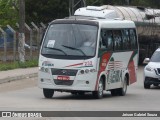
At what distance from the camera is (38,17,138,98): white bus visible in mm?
23109

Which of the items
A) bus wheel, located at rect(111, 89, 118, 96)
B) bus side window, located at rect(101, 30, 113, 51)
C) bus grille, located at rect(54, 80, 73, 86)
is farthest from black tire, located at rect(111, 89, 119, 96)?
bus grille, located at rect(54, 80, 73, 86)

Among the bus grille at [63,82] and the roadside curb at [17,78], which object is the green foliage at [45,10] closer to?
the roadside curb at [17,78]

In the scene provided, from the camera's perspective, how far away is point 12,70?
118 feet

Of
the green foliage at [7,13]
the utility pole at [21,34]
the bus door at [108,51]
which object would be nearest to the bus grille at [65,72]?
the bus door at [108,51]

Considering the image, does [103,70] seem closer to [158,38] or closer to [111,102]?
[111,102]

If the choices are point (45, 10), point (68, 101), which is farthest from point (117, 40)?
point (45, 10)

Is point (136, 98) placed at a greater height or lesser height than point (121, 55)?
lesser

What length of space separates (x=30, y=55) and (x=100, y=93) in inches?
828

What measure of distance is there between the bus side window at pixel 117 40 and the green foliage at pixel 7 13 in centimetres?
2864

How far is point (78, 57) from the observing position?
2319cm

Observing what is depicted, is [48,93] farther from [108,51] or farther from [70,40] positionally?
[108,51]

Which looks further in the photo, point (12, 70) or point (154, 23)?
point (154, 23)

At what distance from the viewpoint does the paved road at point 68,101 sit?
19.6 meters

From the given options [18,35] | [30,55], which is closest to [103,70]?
[18,35]
